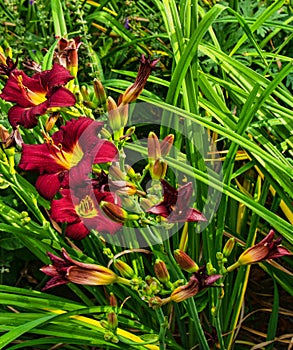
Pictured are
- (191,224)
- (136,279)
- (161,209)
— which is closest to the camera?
(161,209)

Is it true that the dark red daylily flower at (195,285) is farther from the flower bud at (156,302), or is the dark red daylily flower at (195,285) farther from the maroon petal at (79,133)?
the maroon petal at (79,133)

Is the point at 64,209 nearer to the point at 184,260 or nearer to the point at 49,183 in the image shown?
the point at 49,183

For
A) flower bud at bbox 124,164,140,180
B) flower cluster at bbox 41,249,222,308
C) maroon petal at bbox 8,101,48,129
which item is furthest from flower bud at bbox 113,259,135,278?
maroon petal at bbox 8,101,48,129

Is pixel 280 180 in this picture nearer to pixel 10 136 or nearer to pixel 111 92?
pixel 10 136

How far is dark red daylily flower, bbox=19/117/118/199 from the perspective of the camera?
2.80 ft

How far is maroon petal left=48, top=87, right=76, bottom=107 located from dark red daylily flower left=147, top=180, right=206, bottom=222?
0.62 feet

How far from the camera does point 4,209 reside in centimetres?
118

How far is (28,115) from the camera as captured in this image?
904 millimetres

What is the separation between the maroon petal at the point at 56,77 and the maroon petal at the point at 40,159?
0.32 feet

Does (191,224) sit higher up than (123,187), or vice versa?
(123,187)

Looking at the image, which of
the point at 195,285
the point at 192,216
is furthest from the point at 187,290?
the point at 192,216

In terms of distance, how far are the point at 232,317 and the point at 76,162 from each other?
582 mm

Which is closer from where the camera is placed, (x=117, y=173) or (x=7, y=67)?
(x=117, y=173)

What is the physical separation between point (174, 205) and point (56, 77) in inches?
10.4
